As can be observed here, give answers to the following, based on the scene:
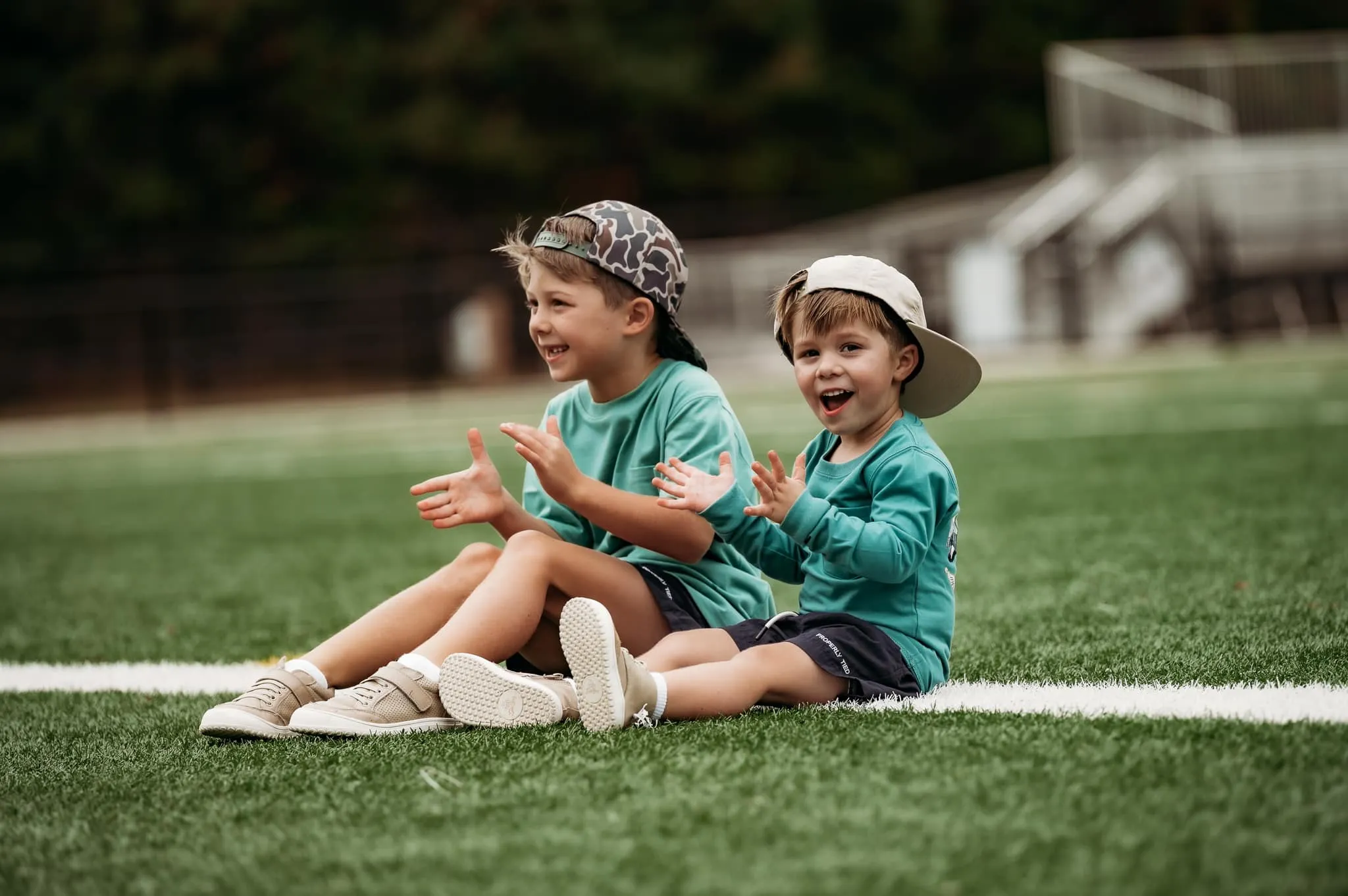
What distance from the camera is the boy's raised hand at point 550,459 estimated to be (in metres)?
3.03

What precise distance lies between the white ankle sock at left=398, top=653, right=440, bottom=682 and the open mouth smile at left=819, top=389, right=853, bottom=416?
896 millimetres

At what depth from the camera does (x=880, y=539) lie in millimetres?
2834

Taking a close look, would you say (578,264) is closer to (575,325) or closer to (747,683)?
(575,325)

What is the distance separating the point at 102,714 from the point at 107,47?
27073 millimetres

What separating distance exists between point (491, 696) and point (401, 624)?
0.35 metres

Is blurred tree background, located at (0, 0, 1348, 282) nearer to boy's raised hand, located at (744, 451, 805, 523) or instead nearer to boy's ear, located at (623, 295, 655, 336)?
boy's ear, located at (623, 295, 655, 336)

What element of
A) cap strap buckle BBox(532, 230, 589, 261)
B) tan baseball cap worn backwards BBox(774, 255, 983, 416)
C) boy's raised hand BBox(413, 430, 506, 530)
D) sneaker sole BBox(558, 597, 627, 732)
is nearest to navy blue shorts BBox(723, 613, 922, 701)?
sneaker sole BBox(558, 597, 627, 732)

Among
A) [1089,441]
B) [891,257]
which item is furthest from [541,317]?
[891,257]

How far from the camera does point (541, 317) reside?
3.30 metres

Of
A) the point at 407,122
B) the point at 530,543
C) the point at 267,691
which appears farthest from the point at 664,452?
the point at 407,122

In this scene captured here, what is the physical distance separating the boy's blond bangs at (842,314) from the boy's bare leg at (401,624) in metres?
0.79

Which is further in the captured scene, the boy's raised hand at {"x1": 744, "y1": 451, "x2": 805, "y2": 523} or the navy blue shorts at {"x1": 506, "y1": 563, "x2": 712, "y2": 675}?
the navy blue shorts at {"x1": 506, "y1": 563, "x2": 712, "y2": 675}

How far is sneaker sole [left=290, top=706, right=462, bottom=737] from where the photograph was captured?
2.92 meters

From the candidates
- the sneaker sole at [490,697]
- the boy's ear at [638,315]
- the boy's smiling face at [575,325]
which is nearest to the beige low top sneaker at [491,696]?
the sneaker sole at [490,697]
